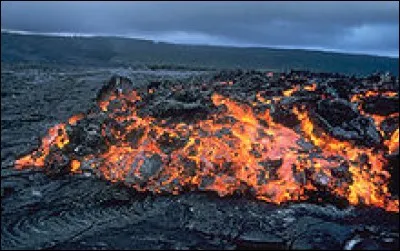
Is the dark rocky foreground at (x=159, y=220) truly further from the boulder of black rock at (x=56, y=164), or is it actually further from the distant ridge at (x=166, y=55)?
the distant ridge at (x=166, y=55)

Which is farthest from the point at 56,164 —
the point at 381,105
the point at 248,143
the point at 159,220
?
the point at 381,105

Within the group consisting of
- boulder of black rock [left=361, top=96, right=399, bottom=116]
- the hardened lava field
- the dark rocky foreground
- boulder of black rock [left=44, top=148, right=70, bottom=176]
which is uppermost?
boulder of black rock [left=361, top=96, right=399, bottom=116]

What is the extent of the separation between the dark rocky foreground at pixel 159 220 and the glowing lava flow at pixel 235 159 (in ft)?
1.66

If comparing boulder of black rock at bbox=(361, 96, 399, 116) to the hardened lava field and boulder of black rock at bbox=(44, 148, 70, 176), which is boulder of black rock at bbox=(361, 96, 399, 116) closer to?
the hardened lava field

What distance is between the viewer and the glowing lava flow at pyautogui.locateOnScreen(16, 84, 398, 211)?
1166cm

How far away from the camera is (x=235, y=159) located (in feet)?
40.7

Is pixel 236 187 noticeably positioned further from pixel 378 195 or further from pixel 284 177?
pixel 378 195

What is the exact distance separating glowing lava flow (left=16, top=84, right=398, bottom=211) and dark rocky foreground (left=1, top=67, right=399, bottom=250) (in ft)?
1.66

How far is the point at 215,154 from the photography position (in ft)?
41.1

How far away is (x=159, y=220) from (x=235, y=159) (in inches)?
129

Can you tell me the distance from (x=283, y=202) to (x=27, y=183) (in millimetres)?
6417

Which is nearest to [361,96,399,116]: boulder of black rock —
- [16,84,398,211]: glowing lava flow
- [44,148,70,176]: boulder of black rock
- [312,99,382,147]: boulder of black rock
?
[312,99,382,147]: boulder of black rock

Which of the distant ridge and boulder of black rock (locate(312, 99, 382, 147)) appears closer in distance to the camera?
boulder of black rock (locate(312, 99, 382, 147))

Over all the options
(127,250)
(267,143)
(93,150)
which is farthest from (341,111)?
(127,250)
